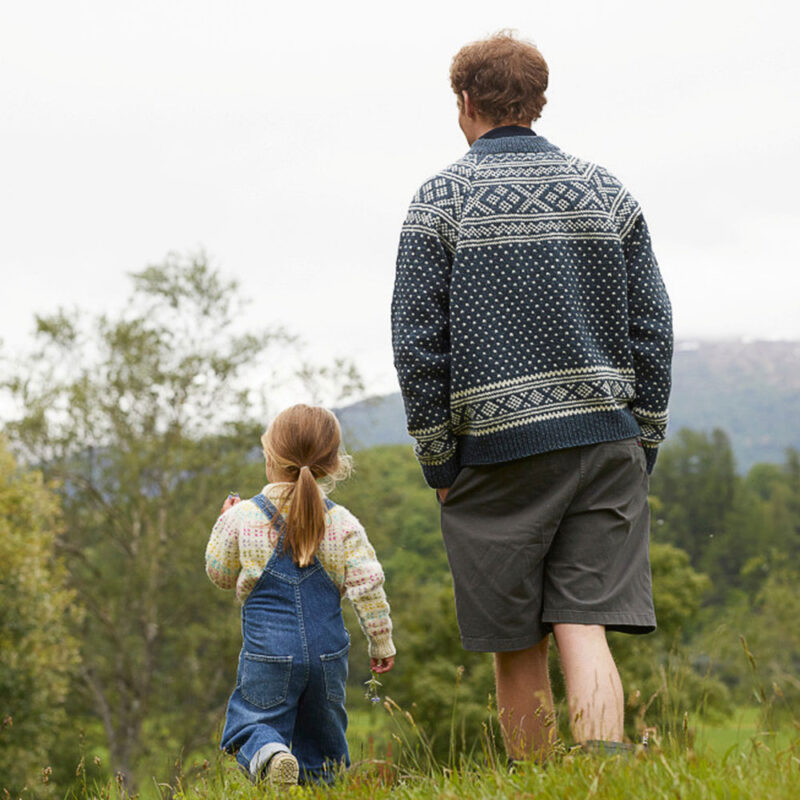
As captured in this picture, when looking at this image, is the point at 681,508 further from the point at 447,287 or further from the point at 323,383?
the point at 447,287

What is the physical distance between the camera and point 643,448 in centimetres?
298

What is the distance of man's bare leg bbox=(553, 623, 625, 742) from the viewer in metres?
2.46

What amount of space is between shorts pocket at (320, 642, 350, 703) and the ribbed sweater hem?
90 cm

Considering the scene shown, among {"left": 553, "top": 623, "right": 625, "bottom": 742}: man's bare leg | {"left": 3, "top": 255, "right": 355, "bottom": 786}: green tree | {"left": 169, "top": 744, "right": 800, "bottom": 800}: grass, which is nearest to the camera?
{"left": 169, "top": 744, "right": 800, "bottom": 800}: grass

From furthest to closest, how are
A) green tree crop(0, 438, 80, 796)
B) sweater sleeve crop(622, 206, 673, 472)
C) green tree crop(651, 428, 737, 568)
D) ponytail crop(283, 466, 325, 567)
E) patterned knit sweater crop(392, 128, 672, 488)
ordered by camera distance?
1. green tree crop(651, 428, 737, 568)
2. green tree crop(0, 438, 80, 796)
3. ponytail crop(283, 466, 325, 567)
4. sweater sleeve crop(622, 206, 673, 472)
5. patterned knit sweater crop(392, 128, 672, 488)

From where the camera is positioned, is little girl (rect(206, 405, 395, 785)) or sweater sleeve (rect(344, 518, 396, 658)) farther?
sweater sleeve (rect(344, 518, 396, 658))

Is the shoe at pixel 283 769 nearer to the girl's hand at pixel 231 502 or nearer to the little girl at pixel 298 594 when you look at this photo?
the little girl at pixel 298 594

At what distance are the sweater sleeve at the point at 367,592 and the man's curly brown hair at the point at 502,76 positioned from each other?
55.1 inches

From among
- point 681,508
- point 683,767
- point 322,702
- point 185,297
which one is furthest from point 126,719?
point 681,508

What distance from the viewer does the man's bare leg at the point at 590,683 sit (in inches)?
96.9

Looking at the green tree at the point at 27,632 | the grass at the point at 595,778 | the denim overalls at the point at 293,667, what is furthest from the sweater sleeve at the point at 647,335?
the green tree at the point at 27,632

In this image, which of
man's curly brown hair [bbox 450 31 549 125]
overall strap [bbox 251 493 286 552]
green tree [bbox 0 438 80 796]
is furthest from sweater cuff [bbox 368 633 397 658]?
green tree [bbox 0 438 80 796]

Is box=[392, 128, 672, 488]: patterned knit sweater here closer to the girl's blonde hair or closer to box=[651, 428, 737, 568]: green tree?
the girl's blonde hair

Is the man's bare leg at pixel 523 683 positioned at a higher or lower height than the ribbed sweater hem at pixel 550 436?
lower
